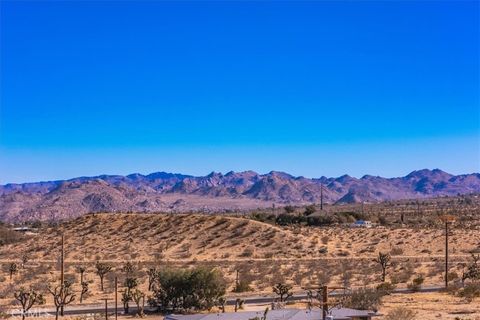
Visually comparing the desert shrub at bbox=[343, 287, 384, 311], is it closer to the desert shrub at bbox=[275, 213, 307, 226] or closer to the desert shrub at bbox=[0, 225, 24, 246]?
the desert shrub at bbox=[0, 225, 24, 246]

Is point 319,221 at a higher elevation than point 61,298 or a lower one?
higher

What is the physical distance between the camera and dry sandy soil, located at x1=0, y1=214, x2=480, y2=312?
52.7 m

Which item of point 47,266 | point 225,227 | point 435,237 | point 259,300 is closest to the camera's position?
point 259,300

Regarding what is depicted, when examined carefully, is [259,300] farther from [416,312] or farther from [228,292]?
[416,312]

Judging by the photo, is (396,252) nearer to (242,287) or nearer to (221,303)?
(242,287)

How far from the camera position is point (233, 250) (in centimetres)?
7662

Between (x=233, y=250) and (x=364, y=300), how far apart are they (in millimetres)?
43035

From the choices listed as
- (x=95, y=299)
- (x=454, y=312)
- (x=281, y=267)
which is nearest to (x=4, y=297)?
(x=95, y=299)

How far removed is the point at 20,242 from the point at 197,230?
23650 millimetres

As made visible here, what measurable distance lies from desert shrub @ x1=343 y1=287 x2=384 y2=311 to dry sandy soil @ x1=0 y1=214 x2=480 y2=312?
35.7 ft

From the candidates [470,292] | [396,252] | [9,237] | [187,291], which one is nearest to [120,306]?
[187,291]

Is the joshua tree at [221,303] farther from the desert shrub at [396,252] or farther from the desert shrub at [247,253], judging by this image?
the desert shrub at [396,252]

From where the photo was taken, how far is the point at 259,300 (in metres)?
39.9

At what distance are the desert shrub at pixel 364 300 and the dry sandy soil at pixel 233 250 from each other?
35.7ft
